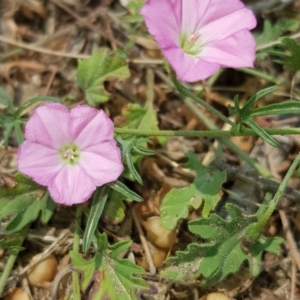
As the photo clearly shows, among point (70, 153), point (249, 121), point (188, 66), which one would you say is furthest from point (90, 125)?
point (249, 121)

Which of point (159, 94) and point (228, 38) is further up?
point (228, 38)

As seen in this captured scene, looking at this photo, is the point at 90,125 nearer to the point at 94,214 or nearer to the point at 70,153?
the point at 70,153

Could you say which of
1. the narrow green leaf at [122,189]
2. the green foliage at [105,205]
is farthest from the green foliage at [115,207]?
the narrow green leaf at [122,189]

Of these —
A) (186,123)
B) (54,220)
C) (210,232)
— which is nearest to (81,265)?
(54,220)

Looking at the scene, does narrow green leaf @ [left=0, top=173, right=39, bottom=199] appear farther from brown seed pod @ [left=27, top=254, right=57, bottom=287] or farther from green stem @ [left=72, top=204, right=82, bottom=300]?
brown seed pod @ [left=27, top=254, right=57, bottom=287]

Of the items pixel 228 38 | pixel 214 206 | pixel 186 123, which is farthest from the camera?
pixel 186 123

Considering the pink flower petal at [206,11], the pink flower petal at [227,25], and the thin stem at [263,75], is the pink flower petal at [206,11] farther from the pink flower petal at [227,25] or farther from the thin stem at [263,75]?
the thin stem at [263,75]

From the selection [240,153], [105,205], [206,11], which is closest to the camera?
[206,11]

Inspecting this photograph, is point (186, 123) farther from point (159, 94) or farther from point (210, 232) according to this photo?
point (210, 232)
